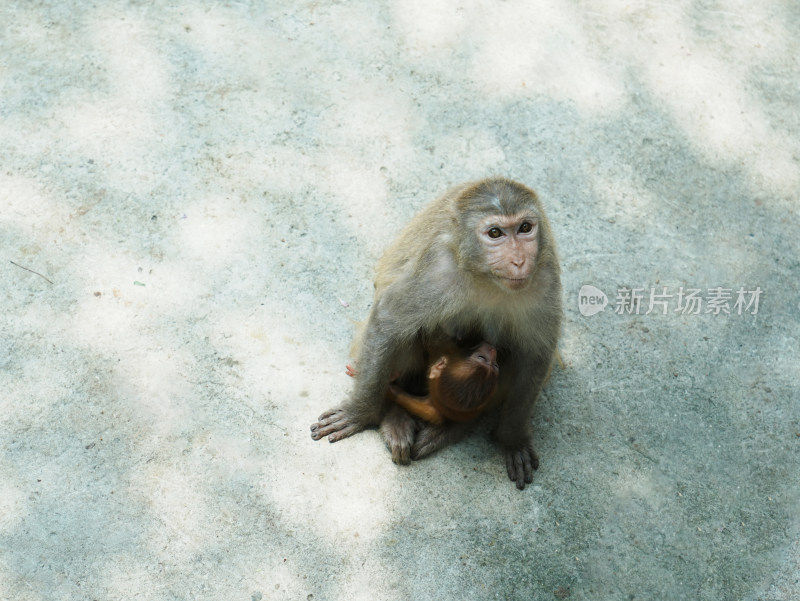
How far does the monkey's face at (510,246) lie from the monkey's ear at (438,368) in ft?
2.14

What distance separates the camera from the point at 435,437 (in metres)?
4.63

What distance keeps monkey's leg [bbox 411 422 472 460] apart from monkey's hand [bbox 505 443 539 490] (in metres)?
0.29

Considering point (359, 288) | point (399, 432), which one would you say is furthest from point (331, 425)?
point (359, 288)

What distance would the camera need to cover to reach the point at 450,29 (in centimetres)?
667

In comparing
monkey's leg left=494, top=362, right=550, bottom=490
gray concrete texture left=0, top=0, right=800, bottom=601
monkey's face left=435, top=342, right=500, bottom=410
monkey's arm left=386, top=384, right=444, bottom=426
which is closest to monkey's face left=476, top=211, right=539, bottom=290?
monkey's face left=435, top=342, right=500, bottom=410

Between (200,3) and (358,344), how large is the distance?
3.34m

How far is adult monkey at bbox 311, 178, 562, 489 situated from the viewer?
155 inches

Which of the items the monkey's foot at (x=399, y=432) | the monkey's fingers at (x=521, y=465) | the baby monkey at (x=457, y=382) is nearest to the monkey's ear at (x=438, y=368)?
the baby monkey at (x=457, y=382)

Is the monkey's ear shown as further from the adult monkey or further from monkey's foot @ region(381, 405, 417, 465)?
monkey's foot @ region(381, 405, 417, 465)

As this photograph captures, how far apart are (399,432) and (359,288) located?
42.5 inches

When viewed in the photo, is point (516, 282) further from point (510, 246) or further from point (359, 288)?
point (359, 288)

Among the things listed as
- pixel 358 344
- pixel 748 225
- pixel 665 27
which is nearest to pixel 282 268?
pixel 358 344

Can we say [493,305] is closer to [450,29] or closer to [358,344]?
[358,344]

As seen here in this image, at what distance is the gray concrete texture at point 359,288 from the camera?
429 centimetres
